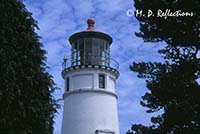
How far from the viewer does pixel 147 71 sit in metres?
16.7

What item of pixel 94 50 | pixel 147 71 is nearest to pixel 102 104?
pixel 94 50

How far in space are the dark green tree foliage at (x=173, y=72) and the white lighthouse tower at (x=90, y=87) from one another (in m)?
11.3

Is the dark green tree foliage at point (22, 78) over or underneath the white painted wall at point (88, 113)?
underneath

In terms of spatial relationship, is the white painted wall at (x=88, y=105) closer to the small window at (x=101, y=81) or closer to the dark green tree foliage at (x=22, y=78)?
the small window at (x=101, y=81)

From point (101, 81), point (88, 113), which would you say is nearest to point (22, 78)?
point (88, 113)

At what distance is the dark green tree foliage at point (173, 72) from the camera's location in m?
15.1

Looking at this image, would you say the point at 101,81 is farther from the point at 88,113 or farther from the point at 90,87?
the point at 88,113

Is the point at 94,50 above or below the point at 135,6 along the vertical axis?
above

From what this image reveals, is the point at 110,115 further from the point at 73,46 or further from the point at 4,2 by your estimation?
the point at 4,2

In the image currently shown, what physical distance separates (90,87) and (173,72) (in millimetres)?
12693

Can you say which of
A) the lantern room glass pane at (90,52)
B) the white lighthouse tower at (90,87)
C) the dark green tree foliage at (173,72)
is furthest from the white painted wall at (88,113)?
the dark green tree foliage at (173,72)

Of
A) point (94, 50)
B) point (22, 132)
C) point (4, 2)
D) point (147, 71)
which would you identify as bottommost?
point (22, 132)

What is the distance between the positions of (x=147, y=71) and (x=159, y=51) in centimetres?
94

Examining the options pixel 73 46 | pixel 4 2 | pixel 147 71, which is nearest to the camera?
pixel 4 2
